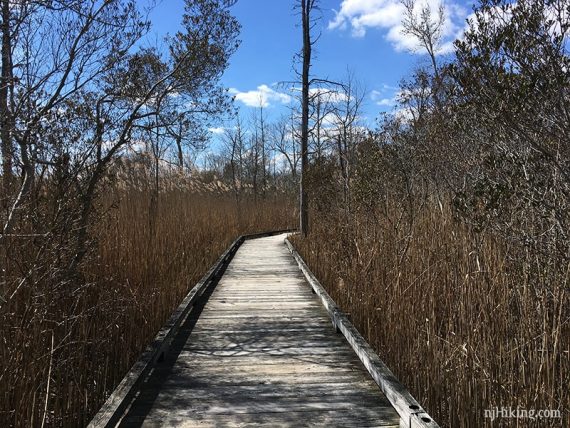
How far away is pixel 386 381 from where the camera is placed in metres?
2.82

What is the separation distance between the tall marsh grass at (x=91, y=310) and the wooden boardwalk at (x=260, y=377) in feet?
1.02

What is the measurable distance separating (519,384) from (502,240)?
1.46 m

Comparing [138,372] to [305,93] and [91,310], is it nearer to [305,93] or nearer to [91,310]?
[91,310]

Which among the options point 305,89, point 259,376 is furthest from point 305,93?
point 259,376

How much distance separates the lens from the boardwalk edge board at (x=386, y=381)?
2.30m

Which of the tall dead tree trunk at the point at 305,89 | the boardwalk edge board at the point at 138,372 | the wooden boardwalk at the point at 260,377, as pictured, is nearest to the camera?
the boardwalk edge board at the point at 138,372

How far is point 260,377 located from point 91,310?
127cm

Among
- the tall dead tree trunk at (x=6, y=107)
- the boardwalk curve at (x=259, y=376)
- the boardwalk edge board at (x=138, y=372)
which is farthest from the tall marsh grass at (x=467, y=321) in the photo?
the tall dead tree trunk at (x=6, y=107)

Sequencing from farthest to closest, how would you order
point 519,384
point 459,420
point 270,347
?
point 270,347, point 459,420, point 519,384

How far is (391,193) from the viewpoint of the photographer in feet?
19.9

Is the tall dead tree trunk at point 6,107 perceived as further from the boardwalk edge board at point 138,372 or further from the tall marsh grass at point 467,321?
the tall marsh grass at point 467,321

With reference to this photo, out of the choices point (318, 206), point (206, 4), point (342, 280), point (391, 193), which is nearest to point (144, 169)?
point (206, 4)

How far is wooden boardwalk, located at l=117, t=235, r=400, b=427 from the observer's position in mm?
2629

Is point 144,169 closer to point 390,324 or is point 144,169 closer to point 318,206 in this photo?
point 390,324
